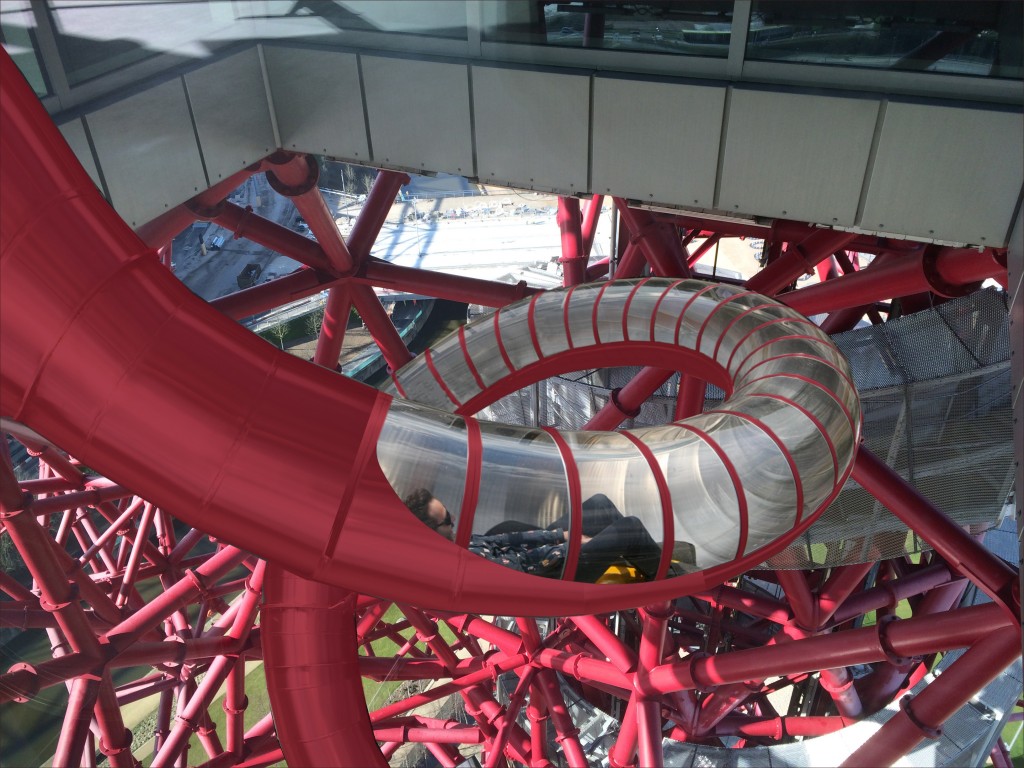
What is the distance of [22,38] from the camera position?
5.29 meters

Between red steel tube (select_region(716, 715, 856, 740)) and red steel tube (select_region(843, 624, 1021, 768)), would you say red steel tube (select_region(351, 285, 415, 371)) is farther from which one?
red steel tube (select_region(716, 715, 856, 740))

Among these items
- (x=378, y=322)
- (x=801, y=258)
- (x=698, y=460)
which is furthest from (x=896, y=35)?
(x=378, y=322)

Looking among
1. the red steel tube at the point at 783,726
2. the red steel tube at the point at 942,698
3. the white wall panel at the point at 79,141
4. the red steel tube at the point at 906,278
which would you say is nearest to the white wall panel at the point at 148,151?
the white wall panel at the point at 79,141

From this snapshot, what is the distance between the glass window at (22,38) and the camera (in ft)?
16.6

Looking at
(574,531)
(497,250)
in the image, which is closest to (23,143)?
(574,531)

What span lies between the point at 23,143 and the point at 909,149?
571cm

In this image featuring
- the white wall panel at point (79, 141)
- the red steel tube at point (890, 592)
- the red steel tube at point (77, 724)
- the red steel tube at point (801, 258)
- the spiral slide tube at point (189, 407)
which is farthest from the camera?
the red steel tube at point (890, 592)

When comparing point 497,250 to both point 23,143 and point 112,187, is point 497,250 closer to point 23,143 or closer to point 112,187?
point 112,187

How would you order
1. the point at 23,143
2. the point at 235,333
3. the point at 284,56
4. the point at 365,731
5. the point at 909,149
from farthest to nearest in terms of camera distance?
1. the point at 284,56
2. the point at 365,731
3. the point at 909,149
4. the point at 235,333
5. the point at 23,143

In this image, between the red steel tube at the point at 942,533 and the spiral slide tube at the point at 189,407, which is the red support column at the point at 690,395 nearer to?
the red steel tube at the point at 942,533

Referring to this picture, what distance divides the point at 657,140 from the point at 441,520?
3.99 meters

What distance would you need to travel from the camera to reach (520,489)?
441cm

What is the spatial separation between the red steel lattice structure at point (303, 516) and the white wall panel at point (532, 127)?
197 cm

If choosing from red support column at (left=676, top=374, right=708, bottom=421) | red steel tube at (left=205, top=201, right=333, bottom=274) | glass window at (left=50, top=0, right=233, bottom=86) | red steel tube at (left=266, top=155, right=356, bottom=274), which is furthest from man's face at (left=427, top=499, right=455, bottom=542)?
red steel tube at (left=205, top=201, right=333, bottom=274)
